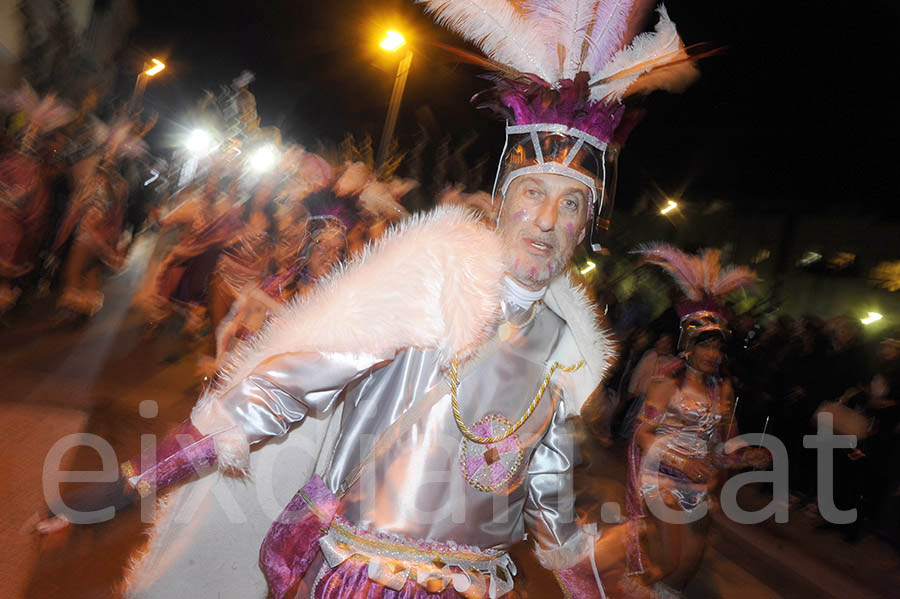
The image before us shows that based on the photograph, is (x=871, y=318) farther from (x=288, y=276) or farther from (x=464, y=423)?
(x=464, y=423)

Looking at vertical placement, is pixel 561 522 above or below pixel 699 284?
below

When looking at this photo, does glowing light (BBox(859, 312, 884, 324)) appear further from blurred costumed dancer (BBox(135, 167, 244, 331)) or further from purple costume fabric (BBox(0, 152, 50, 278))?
purple costume fabric (BBox(0, 152, 50, 278))

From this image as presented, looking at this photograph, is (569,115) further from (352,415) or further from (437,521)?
(437,521)

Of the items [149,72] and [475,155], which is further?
[149,72]

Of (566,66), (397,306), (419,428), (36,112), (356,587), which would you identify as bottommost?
(356,587)

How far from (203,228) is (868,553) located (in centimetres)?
815

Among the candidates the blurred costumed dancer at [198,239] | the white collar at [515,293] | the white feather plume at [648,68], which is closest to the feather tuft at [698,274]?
the white feather plume at [648,68]

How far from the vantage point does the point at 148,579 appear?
6.14 ft

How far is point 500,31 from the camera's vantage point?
7.15ft

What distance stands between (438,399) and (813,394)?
24.1 ft

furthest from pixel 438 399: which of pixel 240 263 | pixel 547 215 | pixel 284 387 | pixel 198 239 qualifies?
pixel 198 239

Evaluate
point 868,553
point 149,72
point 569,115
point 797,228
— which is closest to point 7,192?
point 569,115

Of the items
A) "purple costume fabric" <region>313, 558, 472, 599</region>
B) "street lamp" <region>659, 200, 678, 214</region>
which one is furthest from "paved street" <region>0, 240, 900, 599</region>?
"street lamp" <region>659, 200, 678, 214</region>

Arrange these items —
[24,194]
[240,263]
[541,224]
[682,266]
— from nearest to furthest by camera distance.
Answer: [541,224], [682,266], [240,263], [24,194]
